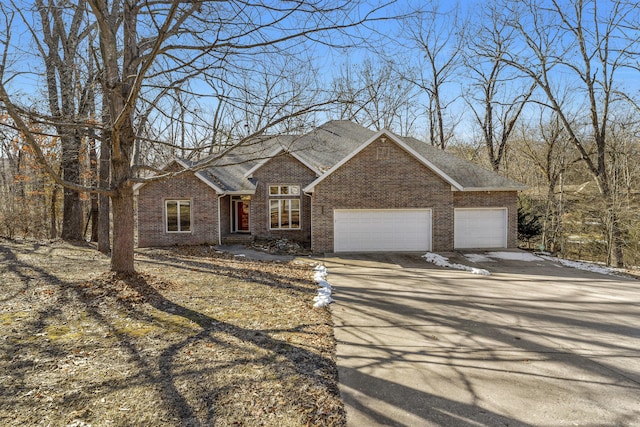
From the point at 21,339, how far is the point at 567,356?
24.5 feet

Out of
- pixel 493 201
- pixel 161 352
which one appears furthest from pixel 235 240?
pixel 161 352

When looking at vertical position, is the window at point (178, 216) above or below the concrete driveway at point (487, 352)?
above

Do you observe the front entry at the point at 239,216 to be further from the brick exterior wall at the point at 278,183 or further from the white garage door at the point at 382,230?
the white garage door at the point at 382,230

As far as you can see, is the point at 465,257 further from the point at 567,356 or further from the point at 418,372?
the point at 418,372

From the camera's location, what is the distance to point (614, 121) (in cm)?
1822

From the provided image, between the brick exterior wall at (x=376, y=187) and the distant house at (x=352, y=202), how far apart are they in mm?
40

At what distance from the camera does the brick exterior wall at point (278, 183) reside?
16.6m

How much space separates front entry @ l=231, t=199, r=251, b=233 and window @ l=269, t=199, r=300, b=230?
2.02 m

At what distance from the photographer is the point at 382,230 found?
14211mm

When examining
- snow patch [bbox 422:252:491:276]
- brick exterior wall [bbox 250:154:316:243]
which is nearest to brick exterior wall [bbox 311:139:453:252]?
snow patch [bbox 422:252:491:276]

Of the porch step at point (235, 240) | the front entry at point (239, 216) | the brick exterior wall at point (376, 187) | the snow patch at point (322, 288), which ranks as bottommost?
the snow patch at point (322, 288)

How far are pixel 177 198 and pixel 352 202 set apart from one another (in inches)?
309

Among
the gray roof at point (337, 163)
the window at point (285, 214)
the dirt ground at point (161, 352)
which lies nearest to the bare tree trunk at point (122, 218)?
the dirt ground at point (161, 352)

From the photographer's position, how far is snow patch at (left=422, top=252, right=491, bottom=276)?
10.9 meters
